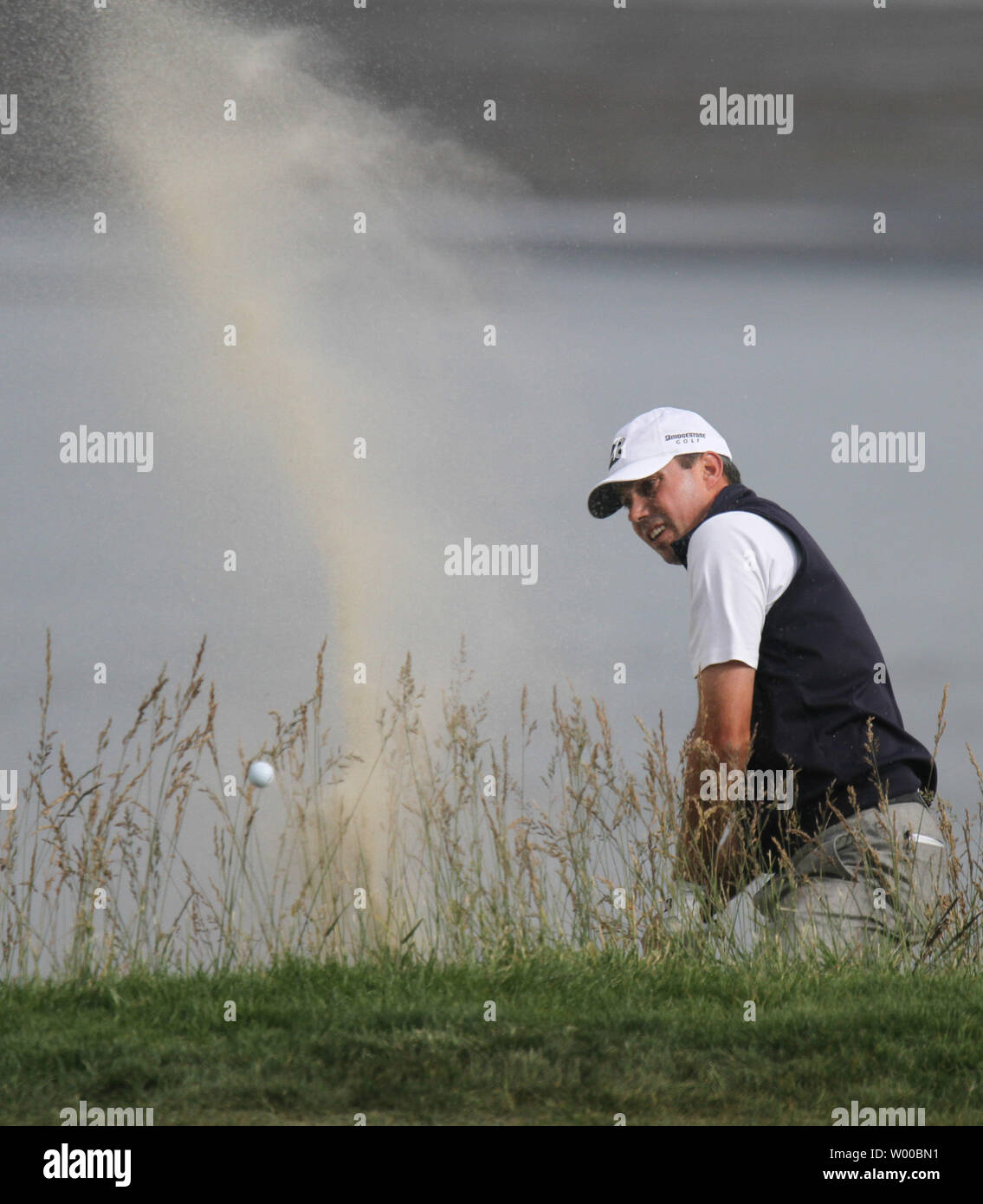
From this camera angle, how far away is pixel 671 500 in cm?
418

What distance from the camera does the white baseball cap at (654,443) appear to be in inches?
164

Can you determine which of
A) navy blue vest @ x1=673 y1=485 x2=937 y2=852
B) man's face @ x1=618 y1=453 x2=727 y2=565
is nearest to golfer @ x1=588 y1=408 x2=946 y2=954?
navy blue vest @ x1=673 y1=485 x2=937 y2=852

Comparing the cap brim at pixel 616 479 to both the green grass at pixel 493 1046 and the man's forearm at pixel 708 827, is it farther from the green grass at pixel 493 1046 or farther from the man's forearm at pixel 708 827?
the green grass at pixel 493 1046

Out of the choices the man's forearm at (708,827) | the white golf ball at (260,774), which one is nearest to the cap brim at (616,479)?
the man's forearm at (708,827)

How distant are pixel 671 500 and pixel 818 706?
2.61 feet

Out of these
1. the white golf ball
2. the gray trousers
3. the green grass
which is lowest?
the green grass

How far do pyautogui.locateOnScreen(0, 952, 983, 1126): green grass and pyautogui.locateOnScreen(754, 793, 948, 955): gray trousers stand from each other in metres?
0.22

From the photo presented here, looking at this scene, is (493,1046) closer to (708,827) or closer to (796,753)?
(708,827)

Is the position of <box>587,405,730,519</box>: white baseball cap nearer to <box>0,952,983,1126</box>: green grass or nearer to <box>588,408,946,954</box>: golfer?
<box>588,408,946,954</box>: golfer

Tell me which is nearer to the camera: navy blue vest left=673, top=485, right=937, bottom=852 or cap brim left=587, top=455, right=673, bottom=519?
navy blue vest left=673, top=485, right=937, bottom=852

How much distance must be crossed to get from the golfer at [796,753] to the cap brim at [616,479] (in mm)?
230

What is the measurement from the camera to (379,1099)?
9.62 feet

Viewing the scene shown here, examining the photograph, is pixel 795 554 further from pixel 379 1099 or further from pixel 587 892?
pixel 379 1099

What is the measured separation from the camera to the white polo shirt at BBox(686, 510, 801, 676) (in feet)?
12.2
